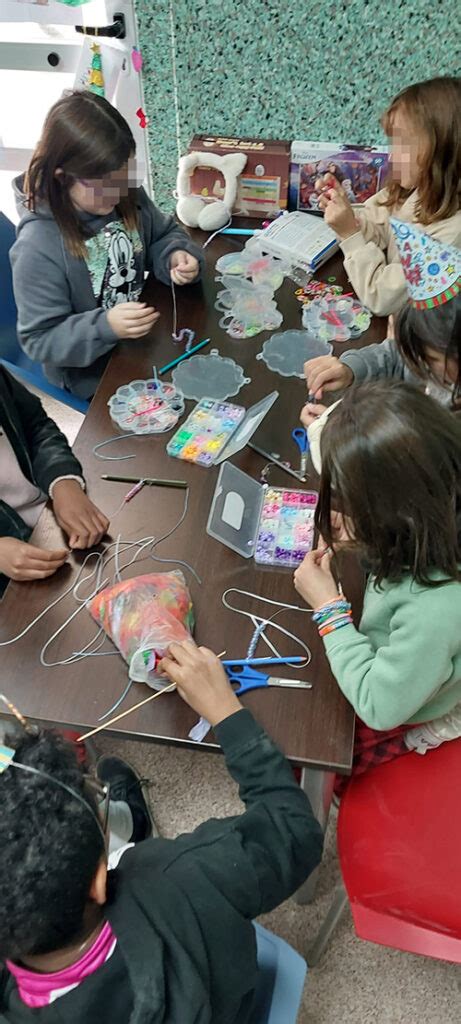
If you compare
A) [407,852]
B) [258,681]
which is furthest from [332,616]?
[407,852]

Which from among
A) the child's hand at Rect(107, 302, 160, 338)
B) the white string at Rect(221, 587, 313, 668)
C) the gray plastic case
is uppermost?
the child's hand at Rect(107, 302, 160, 338)

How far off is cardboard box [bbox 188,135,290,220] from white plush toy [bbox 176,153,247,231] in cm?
2

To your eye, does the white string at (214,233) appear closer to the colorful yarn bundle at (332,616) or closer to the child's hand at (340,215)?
the child's hand at (340,215)

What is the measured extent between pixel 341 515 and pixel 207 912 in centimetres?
50

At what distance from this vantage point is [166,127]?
6.68ft

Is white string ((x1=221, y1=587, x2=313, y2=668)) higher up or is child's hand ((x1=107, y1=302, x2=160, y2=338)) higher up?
child's hand ((x1=107, y1=302, x2=160, y2=338))

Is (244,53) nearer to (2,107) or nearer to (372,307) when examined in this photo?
(372,307)

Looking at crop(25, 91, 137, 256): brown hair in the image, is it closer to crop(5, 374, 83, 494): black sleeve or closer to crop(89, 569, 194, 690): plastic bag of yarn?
crop(5, 374, 83, 494): black sleeve

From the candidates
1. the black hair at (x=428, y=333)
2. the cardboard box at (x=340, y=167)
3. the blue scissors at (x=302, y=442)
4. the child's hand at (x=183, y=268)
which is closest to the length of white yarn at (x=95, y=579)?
the blue scissors at (x=302, y=442)

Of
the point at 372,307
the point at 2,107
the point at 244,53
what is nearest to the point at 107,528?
the point at 372,307

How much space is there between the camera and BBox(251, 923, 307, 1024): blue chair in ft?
2.81

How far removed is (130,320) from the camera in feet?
4.77

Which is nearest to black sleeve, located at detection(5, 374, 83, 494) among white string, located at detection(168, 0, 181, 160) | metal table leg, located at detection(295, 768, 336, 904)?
metal table leg, located at detection(295, 768, 336, 904)

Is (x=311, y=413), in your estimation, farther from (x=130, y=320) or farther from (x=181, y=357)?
(x=130, y=320)
